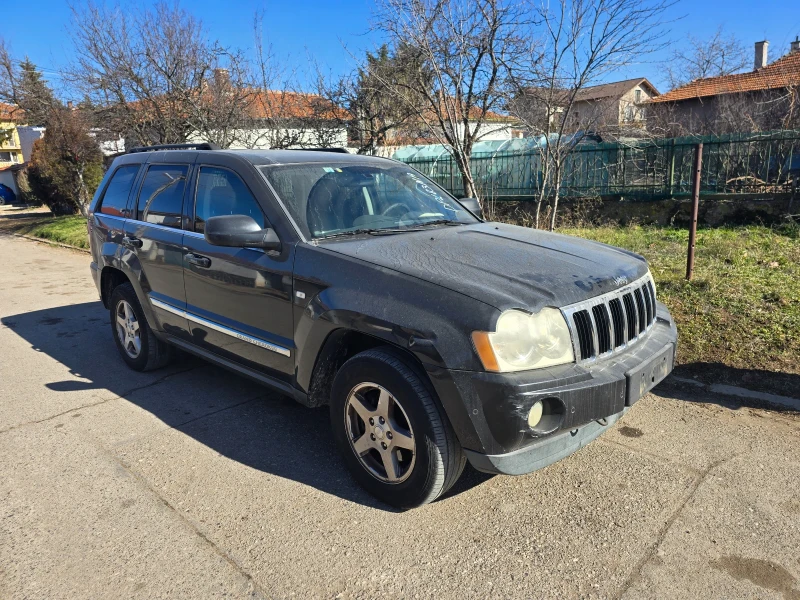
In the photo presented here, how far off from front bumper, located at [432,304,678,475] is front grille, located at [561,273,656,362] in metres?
0.09

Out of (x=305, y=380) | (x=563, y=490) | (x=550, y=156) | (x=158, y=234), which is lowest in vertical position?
(x=563, y=490)

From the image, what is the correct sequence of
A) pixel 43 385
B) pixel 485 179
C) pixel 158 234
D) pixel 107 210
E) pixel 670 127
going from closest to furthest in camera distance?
1. pixel 158 234
2. pixel 43 385
3. pixel 107 210
4. pixel 485 179
5. pixel 670 127

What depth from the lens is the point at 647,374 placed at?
9.92 feet

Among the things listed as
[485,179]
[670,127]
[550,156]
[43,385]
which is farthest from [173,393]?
[670,127]

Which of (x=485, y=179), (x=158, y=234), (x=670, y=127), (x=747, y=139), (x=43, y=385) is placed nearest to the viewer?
(x=158, y=234)

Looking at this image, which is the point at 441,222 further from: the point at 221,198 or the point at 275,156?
the point at 221,198

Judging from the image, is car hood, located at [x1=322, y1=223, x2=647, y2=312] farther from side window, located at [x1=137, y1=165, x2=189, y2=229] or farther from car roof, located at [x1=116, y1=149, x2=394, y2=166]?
side window, located at [x1=137, y1=165, x2=189, y2=229]

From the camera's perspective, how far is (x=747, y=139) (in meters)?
9.62

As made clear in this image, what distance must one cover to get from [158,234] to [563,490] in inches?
133

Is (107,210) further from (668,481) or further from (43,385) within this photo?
(668,481)

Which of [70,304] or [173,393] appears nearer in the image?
[173,393]

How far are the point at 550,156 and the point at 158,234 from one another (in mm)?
5986

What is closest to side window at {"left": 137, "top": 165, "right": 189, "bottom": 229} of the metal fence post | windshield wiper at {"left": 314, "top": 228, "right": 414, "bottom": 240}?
windshield wiper at {"left": 314, "top": 228, "right": 414, "bottom": 240}

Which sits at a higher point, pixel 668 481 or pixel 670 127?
pixel 670 127
